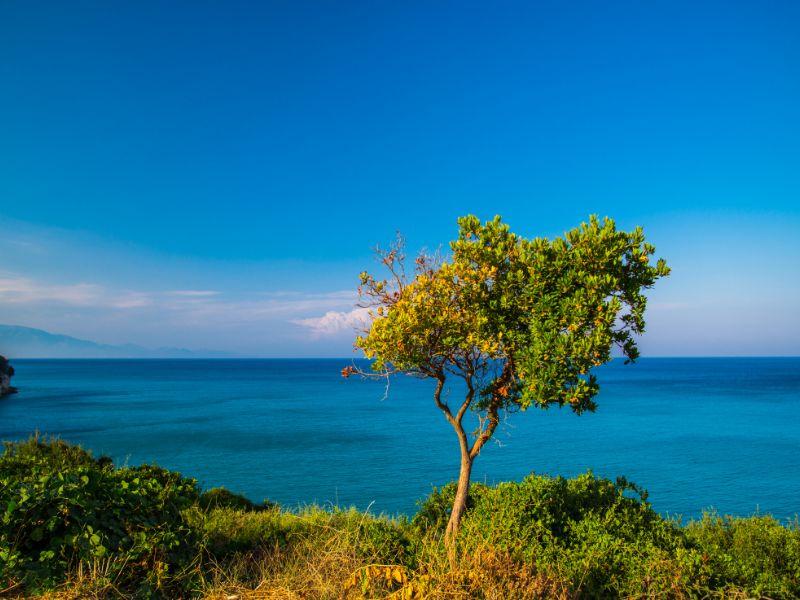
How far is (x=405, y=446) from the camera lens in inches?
1822

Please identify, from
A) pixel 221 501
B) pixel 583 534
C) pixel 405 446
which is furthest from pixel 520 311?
pixel 405 446

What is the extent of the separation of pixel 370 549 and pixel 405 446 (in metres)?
38.1

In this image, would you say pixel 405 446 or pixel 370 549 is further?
pixel 405 446

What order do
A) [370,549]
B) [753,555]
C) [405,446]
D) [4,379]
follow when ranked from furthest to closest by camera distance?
[4,379] → [405,446] → [753,555] → [370,549]

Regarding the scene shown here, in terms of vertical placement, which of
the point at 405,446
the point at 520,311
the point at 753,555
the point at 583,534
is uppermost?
the point at 520,311

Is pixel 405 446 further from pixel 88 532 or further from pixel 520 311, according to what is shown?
pixel 88 532

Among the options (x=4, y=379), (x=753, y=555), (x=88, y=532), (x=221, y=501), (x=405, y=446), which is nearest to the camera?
(x=88, y=532)

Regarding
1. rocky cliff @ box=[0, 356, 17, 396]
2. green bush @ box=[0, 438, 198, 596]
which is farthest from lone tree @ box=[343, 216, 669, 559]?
rocky cliff @ box=[0, 356, 17, 396]

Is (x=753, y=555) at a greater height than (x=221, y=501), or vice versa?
(x=753, y=555)

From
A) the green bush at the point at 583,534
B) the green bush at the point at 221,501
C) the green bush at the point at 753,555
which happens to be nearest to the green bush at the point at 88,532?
the green bush at the point at 583,534

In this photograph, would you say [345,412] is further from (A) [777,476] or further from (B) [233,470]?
(A) [777,476]

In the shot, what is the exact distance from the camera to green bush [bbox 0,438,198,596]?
19.6 ft

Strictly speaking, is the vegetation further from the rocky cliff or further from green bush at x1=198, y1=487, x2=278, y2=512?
the rocky cliff

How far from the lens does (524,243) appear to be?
10289mm
